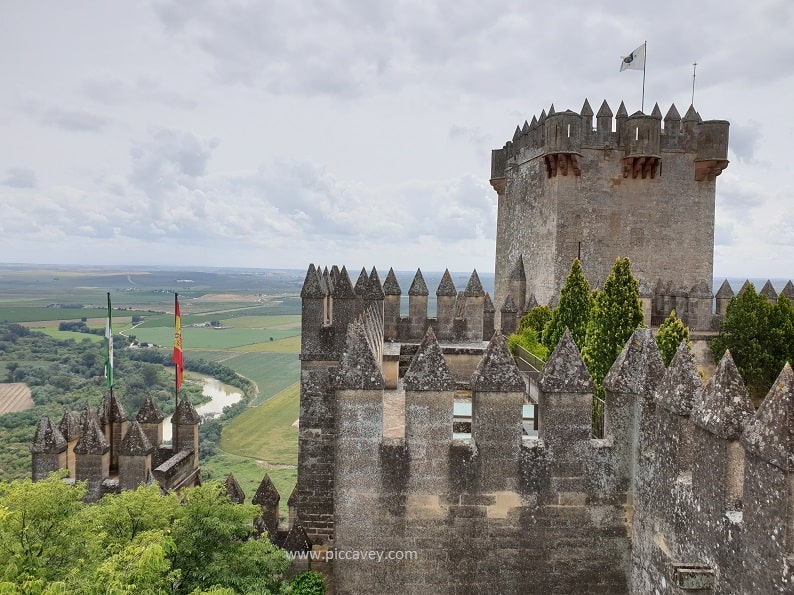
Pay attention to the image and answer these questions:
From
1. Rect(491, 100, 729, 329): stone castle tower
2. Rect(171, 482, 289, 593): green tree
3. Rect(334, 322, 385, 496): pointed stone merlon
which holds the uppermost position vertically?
Rect(491, 100, 729, 329): stone castle tower

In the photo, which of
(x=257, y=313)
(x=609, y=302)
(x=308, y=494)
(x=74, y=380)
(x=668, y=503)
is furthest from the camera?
(x=257, y=313)

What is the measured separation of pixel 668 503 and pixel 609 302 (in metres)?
9.71

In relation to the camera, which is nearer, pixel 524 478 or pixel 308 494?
pixel 524 478

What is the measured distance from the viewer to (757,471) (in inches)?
192

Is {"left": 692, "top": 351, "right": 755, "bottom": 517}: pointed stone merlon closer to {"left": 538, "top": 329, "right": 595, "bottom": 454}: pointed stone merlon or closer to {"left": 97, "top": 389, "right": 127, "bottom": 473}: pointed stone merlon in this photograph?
{"left": 538, "top": 329, "right": 595, "bottom": 454}: pointed stone merlon

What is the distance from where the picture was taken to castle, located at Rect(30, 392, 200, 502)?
11836 mm

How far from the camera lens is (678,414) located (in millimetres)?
6453

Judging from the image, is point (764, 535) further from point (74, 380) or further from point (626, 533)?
→ point (74, 380)

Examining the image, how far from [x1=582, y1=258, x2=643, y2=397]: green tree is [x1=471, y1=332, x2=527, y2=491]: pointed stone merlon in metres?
7.77

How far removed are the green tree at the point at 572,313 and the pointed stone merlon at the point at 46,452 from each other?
12759 millimetres

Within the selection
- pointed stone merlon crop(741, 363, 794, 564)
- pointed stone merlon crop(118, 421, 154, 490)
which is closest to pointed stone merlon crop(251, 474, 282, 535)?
pointed stone merlon crop(118, 421, 154, 490)

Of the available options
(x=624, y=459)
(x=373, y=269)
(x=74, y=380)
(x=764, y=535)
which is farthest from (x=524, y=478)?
(x=74, y=380)

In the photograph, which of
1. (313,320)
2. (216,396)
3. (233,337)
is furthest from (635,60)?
(233,337)

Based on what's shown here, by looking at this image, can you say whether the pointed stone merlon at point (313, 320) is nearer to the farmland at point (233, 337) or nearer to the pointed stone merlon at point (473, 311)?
the pointed stone merlon at point (473, 311)
